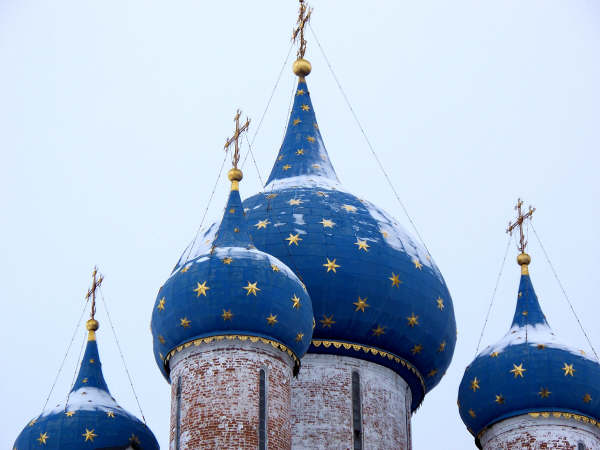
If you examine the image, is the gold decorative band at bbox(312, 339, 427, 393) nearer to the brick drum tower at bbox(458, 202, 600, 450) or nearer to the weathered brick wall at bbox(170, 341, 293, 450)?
the brick drum tower at bbox(458, 202, 600, 450)

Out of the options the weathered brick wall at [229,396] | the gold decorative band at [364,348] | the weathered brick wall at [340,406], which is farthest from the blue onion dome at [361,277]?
the weathered brick wall at [229,396]

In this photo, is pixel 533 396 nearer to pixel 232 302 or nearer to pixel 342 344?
pixel 342 344

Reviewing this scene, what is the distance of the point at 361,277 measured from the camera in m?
34.0

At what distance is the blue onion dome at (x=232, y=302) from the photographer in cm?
3031

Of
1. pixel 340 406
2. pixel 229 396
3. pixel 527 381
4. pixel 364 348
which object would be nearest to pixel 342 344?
pixel 364 348

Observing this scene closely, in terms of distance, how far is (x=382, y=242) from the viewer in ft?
114

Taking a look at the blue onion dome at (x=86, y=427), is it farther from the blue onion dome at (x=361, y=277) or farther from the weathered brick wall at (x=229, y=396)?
the blue onion dome at (x=361, y=277)

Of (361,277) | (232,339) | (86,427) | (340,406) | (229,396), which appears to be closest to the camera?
(229,396)

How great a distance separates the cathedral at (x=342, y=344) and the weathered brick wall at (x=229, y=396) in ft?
0.45

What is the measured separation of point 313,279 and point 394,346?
214 cm

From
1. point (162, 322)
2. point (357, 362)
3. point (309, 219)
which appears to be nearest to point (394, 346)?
point (357, 362)

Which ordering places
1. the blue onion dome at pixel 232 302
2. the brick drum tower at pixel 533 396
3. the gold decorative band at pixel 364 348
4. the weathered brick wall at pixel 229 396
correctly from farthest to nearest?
the gold decorative band at pixel 364 348 < the brick drum tower at pixel 533 396 < the blue onion dome at pixel 232 302 < the weathered brick wall at pixel 229 396

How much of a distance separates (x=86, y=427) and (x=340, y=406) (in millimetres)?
4886

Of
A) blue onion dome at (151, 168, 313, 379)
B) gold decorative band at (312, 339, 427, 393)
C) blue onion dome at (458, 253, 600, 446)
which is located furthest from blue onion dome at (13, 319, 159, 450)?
blue onion dome at (458, 253, 600, 446)
